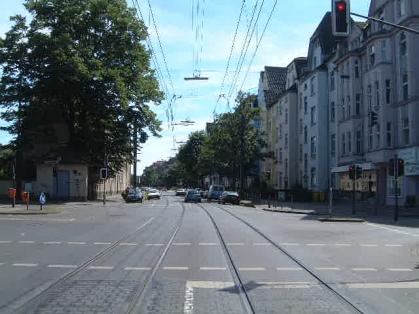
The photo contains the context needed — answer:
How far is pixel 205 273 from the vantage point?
1190 centimetres

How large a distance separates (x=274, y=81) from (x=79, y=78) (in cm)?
4481

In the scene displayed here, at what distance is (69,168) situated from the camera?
180ft

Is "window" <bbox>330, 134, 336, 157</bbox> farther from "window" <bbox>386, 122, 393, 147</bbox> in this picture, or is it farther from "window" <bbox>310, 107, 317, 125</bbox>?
"window" <bbox>386, 122, 393, 147</bbox>

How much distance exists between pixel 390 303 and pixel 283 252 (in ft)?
22.1

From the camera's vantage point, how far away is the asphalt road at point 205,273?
8.84 metres

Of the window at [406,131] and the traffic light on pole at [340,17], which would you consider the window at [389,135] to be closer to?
the window at [406,131]

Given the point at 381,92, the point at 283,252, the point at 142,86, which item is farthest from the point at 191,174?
the point at 283,252

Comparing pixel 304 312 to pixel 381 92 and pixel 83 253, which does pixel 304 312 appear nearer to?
pixel 83 253

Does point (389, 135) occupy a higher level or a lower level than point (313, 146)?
lower

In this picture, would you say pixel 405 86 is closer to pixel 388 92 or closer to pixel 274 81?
pixel 388 92

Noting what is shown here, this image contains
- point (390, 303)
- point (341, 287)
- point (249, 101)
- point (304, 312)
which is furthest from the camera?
point (249, 101)

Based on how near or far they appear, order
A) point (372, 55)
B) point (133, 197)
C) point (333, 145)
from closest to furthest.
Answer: point (372, 55)
point (333, 145)
point (133, 197)

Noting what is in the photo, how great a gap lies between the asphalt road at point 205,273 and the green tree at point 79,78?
3165cm

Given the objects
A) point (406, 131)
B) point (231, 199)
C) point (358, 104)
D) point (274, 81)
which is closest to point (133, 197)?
point (231, 199)
